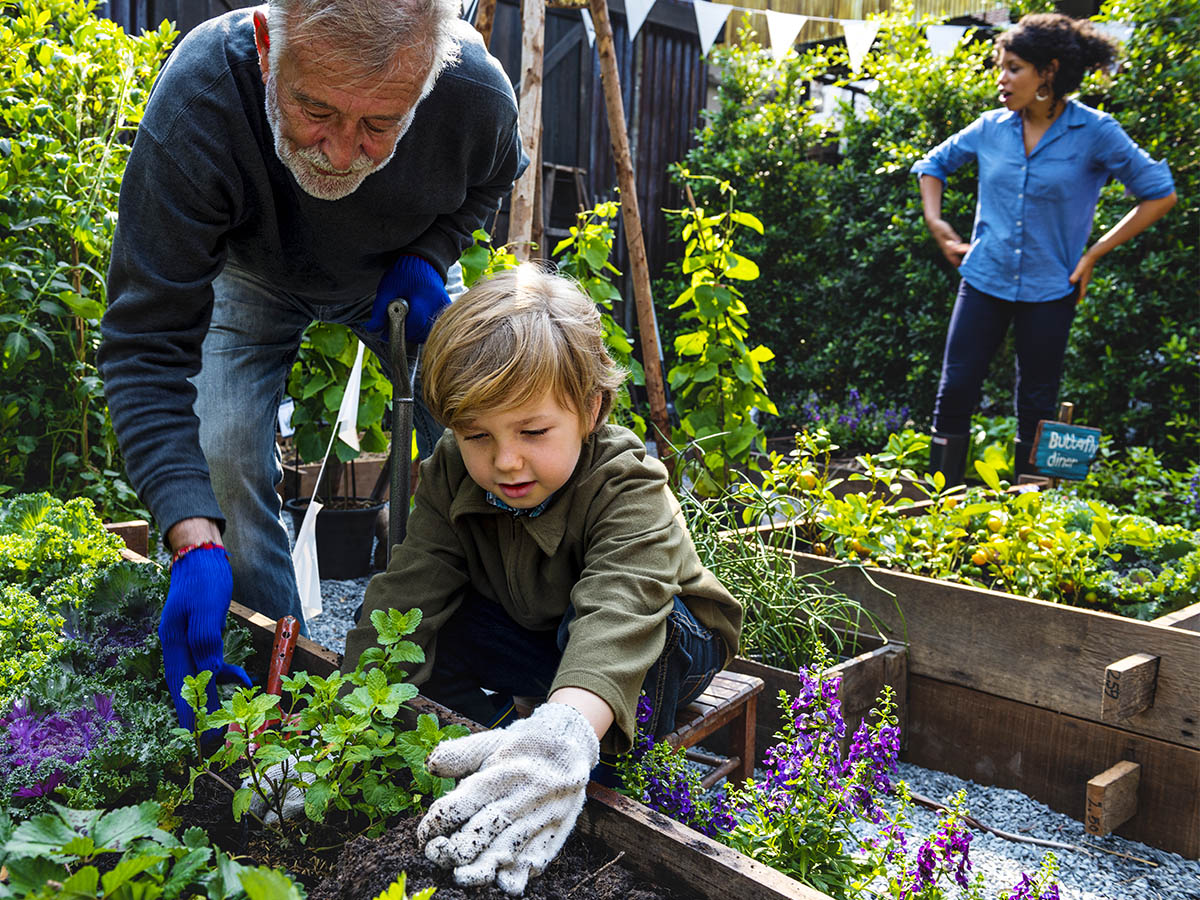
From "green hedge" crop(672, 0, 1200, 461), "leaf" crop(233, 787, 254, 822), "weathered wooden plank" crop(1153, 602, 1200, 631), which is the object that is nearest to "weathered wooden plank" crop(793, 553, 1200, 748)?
"weathered wooden plank" crop(1153, 602, 1200, 631)

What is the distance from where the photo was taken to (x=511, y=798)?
106cm

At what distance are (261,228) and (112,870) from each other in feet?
4.35

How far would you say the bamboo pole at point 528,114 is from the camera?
2.93 meters

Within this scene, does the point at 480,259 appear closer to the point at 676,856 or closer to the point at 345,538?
the point at 345,538

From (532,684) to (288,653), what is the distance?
47cm

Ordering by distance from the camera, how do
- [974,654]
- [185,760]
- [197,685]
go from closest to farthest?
[197,685] → [185,760] → [974,654]

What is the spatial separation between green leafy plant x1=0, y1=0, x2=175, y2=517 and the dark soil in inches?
79.8

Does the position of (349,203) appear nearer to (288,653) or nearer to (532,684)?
(288,653)

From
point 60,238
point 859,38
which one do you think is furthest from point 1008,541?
point 859,38

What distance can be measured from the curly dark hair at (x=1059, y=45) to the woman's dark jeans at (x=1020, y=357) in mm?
851

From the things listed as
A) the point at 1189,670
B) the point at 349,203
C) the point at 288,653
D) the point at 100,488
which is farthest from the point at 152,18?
the point at 1189,670

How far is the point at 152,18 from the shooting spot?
17.4 feet

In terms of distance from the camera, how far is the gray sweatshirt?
63.8 inches

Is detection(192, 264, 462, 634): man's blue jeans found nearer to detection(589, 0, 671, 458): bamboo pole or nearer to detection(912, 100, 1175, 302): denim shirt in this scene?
detection(589, 0, 671, 458): bamboo pole
